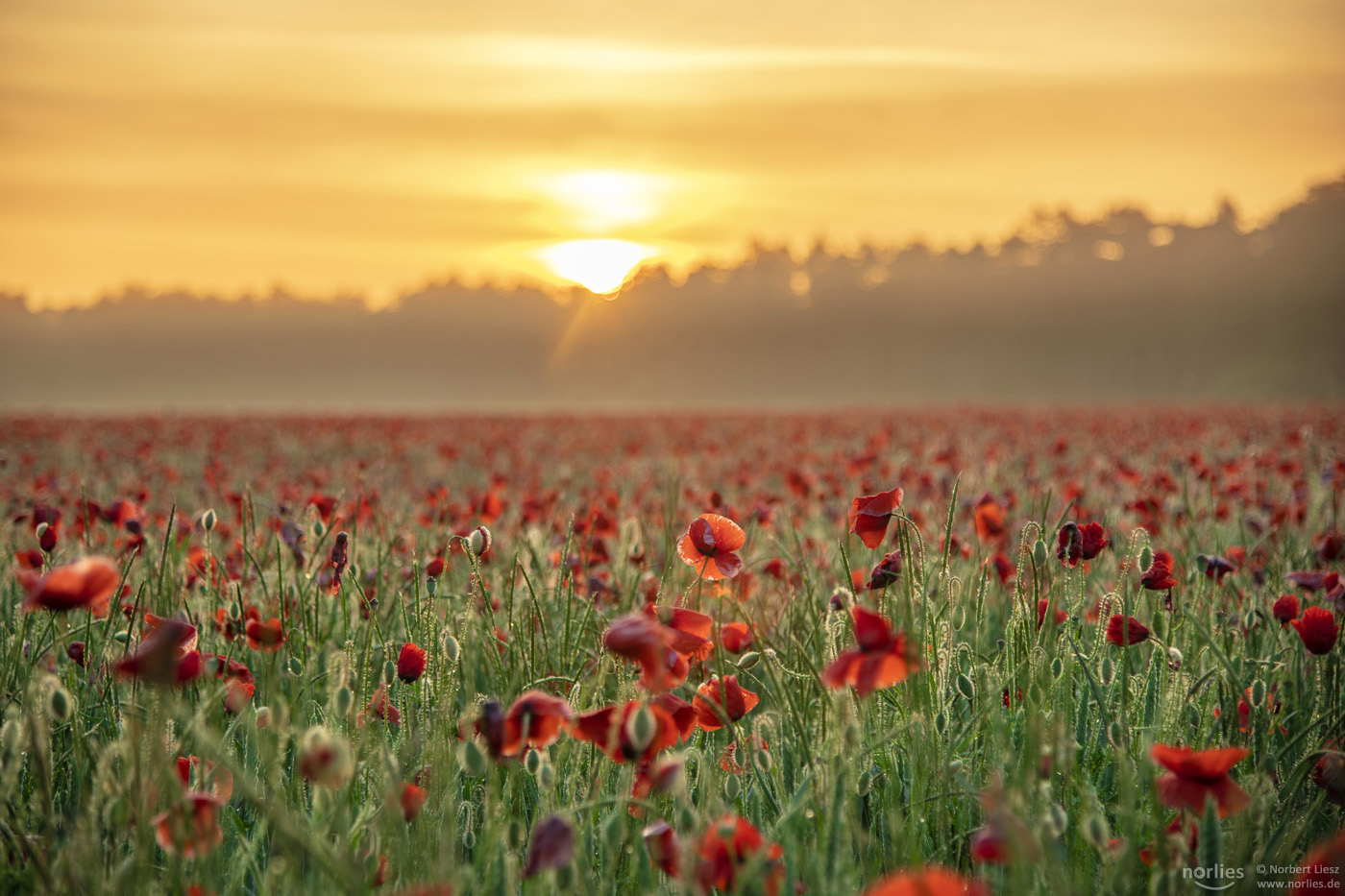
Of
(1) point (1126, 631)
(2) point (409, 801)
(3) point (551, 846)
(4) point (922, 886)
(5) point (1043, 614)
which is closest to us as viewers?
(4) point (922, 886)

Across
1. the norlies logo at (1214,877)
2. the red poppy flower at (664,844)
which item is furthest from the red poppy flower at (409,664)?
the norlies logo at (1214,877)

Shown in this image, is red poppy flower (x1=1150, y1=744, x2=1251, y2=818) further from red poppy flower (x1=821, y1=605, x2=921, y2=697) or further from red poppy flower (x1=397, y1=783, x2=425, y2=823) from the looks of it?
red poppy flower (x1=397, y1=783, x2=425, y2=823)

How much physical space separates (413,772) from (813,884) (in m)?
0.77

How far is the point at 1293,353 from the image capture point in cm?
4928

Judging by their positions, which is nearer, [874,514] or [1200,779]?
[1200,779]

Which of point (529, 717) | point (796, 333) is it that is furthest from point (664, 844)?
point (796, 333)

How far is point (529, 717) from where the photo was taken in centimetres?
109

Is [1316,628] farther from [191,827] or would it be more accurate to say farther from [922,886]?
[191,827]

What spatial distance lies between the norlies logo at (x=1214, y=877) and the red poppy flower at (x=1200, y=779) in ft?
0.39

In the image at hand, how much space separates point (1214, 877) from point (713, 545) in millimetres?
812

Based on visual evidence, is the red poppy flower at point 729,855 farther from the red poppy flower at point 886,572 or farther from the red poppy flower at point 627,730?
the red poppy flower at point 886,572

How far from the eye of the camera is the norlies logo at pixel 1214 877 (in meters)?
1.13

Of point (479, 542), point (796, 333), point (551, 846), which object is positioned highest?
point (796, 333)

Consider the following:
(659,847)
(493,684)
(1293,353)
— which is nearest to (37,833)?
(493,684)
